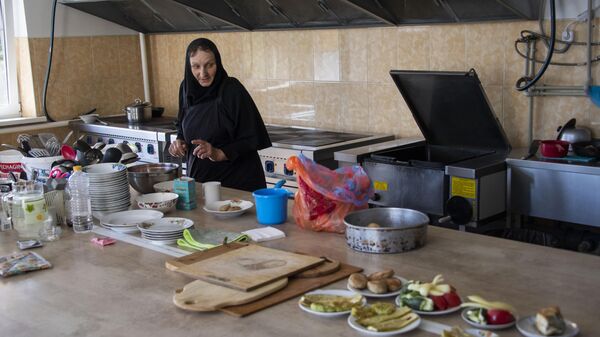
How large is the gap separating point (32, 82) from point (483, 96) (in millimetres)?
A: 3254

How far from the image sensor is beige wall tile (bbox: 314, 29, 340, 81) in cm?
453

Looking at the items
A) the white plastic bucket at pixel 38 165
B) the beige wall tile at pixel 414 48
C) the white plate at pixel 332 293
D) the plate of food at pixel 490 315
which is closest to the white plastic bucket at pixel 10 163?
the white plastic bucket at pixel 38 165

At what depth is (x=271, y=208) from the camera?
2570 mm

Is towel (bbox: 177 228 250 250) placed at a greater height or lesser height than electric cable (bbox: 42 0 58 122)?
lesser

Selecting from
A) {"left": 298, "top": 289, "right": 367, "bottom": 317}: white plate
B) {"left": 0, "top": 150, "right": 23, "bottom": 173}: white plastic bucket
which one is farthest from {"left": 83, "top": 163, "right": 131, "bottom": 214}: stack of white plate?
{"left": 298, "top": 289, "right": 367, "bottom": 317}: white plate

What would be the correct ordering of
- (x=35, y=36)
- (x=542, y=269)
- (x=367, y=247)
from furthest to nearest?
1. (x=35, y=36)
2. (x=367, y=247)
3. (x=542, y=269)

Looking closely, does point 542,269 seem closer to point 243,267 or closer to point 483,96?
point 243,267

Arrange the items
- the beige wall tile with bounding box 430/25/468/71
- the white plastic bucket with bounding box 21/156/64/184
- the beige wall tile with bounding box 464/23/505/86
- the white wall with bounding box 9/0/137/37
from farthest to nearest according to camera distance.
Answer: the white wall with bounding box 9/0/137/37 → the beige wall tile with bounding box 430/25/468/71 → the beige wall tile with bounding box 464/23/505/86 → the white plastic bucket with bounding box 21/156/64/184

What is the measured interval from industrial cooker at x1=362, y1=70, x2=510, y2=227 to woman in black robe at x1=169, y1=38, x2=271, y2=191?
0.61 meters

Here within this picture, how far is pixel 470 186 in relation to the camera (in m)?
3.30

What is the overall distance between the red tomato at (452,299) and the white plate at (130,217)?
1261 millimetres

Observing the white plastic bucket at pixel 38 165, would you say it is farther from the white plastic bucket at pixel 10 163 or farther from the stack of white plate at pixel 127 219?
the stack of white plate at pixel 127 219

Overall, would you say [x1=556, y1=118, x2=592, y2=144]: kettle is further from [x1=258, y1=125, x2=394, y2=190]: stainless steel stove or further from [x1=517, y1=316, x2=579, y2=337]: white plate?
[x1=517, y1=316, x2=579, y2=337]: white plate

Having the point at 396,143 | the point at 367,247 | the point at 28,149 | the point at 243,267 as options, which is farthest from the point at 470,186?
the point at 28,149
